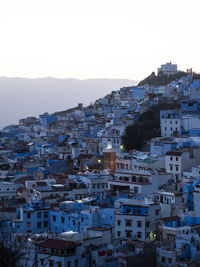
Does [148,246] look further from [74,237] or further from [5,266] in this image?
[5,266]

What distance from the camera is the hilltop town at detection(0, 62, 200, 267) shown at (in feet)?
81.3

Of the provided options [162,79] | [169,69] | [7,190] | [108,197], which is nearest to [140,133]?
[7,190]

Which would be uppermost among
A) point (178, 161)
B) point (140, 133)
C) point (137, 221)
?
point (140, 133)

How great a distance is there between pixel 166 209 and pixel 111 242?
14.0 feet

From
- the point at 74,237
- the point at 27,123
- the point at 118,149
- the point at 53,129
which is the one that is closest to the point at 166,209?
the point at 74,237

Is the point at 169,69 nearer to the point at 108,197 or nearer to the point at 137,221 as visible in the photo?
the point at 108,197

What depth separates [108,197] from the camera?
33062 millimetres

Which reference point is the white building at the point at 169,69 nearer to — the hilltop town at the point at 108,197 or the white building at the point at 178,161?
the hilltop town at the point at 108,197

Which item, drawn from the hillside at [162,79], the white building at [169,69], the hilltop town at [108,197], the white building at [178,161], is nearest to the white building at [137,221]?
the hilltop town at [108,197]

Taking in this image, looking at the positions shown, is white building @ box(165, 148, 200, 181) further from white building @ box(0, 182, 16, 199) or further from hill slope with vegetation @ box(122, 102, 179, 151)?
hill slope with vegetation @ box(122, 102, 179, 151)

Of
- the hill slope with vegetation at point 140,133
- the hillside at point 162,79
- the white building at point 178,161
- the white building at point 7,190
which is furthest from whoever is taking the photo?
the hillside at point 162,79

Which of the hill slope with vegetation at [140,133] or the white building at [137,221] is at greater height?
the hill slope with vegetation at [140,133]

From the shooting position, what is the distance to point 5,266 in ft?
54.0

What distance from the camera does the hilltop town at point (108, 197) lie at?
81.3ft
